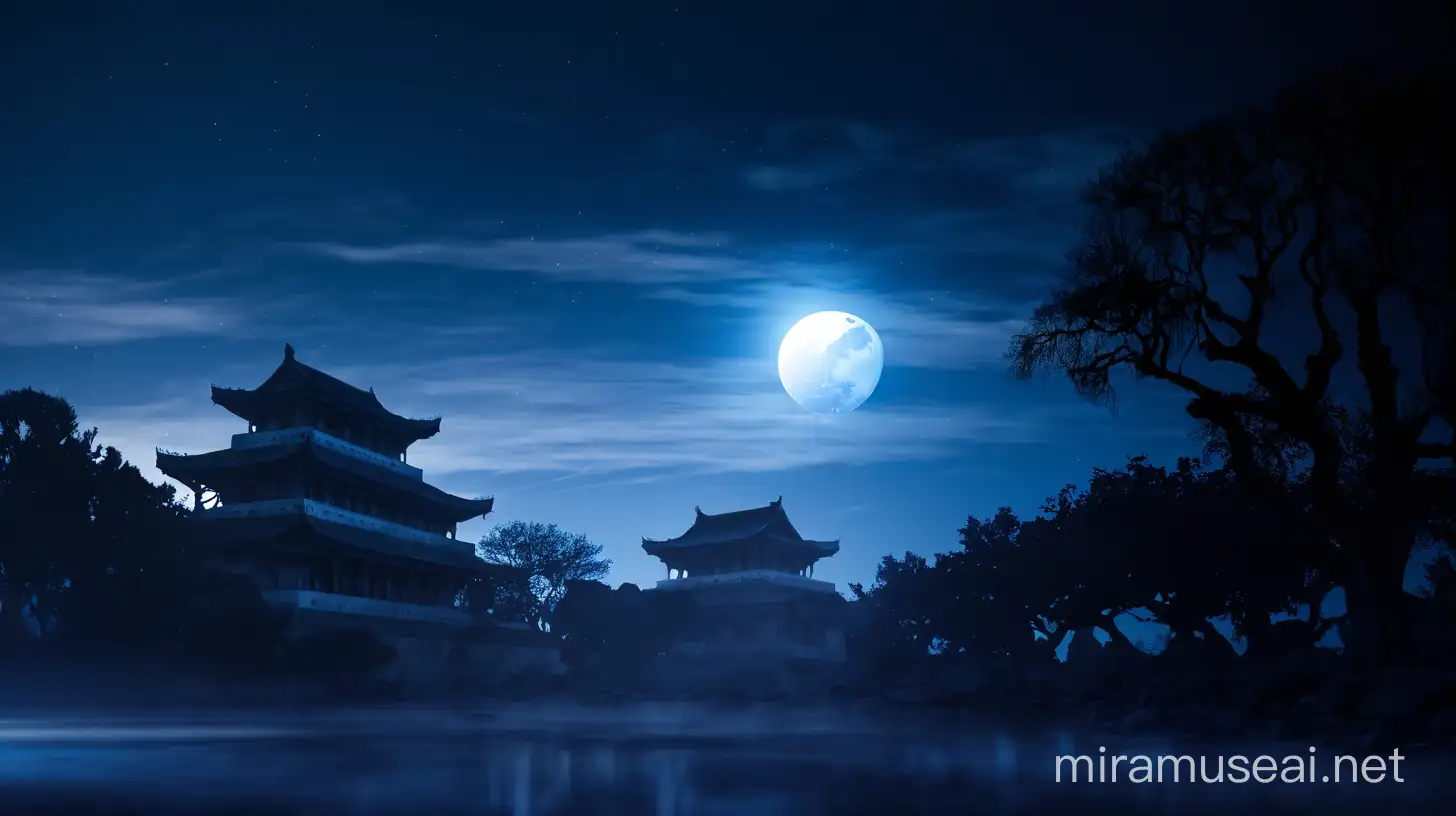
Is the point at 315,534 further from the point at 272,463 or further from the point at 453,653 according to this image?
the point at 453,653

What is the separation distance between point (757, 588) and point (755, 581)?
0.44m

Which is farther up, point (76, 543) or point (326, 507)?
point (326, 507)

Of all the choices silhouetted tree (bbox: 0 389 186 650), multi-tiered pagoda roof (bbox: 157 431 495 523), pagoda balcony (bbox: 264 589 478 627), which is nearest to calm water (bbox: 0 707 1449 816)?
silhouetted tree (bbox: 0 389 186 650)

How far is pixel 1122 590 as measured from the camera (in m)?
29.9

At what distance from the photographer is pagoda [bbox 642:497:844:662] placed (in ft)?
178

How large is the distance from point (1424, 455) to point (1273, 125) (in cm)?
559

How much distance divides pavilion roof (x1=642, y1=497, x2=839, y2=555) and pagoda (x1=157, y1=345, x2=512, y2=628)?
15970mm

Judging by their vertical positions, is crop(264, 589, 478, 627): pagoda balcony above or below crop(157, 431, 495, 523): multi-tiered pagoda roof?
below

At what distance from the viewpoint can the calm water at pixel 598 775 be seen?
24.8 feet

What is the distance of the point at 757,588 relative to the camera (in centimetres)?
5491

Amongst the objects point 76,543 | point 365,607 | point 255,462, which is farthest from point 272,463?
point 76,543

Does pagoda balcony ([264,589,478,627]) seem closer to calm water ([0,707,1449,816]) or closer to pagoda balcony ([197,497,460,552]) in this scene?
pagoda balcony ([197,497,460,552])

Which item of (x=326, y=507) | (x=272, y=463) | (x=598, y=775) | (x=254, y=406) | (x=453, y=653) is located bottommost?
(x=453, y=653)

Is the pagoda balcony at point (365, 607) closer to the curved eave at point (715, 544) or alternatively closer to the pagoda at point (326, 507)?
the pagoda at point (326, 507)
